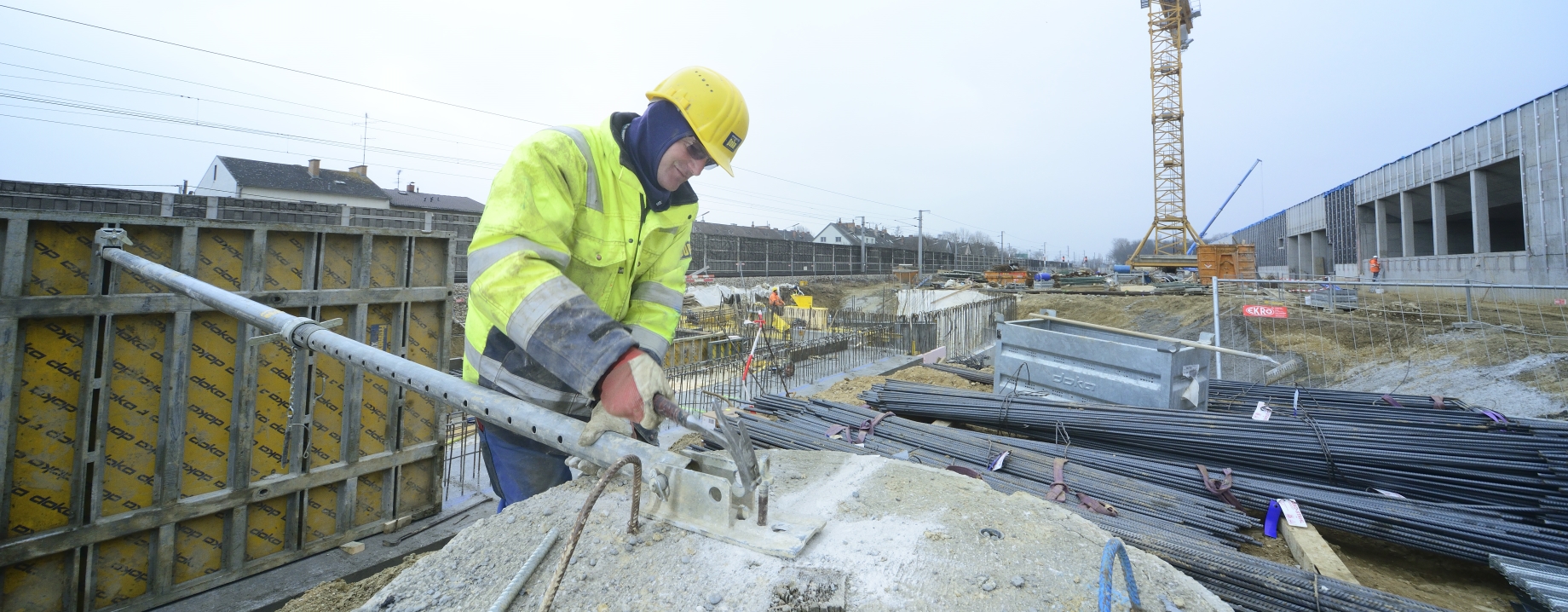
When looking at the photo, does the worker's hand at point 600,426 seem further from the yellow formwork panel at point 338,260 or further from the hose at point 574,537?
the yellow formwork panel at point 338,260

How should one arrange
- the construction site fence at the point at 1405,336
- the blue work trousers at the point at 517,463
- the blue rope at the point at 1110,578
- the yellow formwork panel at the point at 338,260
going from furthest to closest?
the construction site fence at the point at 1405,336 < the yellow formwork panel at the point at 338,260 < the blue work trousers at the point at 517,463 < the blue rope at the point at 1110,578

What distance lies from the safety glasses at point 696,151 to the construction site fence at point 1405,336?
27.1 ft

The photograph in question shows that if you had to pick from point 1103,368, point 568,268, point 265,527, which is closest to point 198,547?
point 265,527

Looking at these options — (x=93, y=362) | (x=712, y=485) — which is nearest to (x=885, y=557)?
(x=712, y=485)

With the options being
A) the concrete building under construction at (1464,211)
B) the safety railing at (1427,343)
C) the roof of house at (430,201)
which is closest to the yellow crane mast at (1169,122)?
the concrete building under construction at (1464,211)

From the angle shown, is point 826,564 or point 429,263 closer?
point 826,564

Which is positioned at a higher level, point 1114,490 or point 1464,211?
point 1464,211

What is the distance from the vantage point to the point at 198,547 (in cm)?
350

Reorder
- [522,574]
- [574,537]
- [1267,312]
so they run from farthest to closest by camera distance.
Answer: [1267,312] → [522,574] → [574,537]

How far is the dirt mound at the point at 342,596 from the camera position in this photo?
2.50 m

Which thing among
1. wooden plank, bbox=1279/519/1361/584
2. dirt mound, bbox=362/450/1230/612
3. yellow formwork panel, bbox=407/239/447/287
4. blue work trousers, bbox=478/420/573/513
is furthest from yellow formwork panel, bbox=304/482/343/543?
wooden plank, bbox=1279/519/1361/584

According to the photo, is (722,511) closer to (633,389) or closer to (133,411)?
(633,389)

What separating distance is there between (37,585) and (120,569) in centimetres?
28

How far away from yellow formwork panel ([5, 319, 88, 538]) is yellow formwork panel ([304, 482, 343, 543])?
1.03 metres
